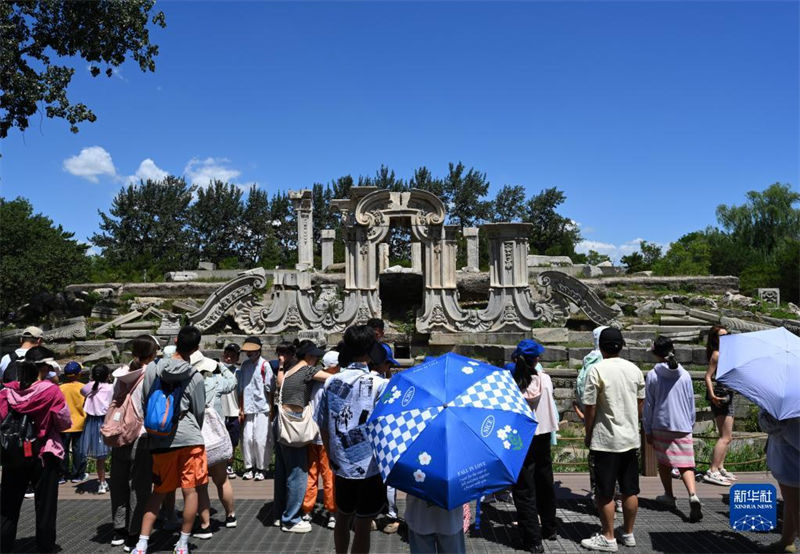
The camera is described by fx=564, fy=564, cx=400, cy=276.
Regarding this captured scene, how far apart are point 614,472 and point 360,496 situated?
2169 mm

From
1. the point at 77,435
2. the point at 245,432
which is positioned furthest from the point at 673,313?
the point at 77,435

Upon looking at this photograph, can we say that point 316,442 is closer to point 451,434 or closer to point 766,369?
point 451,434

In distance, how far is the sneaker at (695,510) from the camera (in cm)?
536

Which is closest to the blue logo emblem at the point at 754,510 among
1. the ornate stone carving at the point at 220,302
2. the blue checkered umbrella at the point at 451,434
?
the blue checkered umbrella at the point at 451,434

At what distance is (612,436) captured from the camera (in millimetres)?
4715

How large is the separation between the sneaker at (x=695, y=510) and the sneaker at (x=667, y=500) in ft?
1.06

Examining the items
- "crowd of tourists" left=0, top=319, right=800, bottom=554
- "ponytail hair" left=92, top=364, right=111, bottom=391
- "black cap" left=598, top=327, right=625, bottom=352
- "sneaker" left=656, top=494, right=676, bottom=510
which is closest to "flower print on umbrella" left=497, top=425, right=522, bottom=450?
"crowd of tourists" left=0, top=319, right=800, bottom=554

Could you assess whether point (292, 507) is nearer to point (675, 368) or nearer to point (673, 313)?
point (675, 368)

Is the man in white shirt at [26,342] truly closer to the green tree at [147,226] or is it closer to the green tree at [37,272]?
the green tree at [37,272]

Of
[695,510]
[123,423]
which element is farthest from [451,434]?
[695,510]

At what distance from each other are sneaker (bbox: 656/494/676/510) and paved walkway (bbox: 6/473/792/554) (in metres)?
0.08

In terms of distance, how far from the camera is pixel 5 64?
12.4 meters

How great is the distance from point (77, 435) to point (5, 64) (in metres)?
9.61

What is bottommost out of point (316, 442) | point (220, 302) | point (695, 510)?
point (695, 510)
